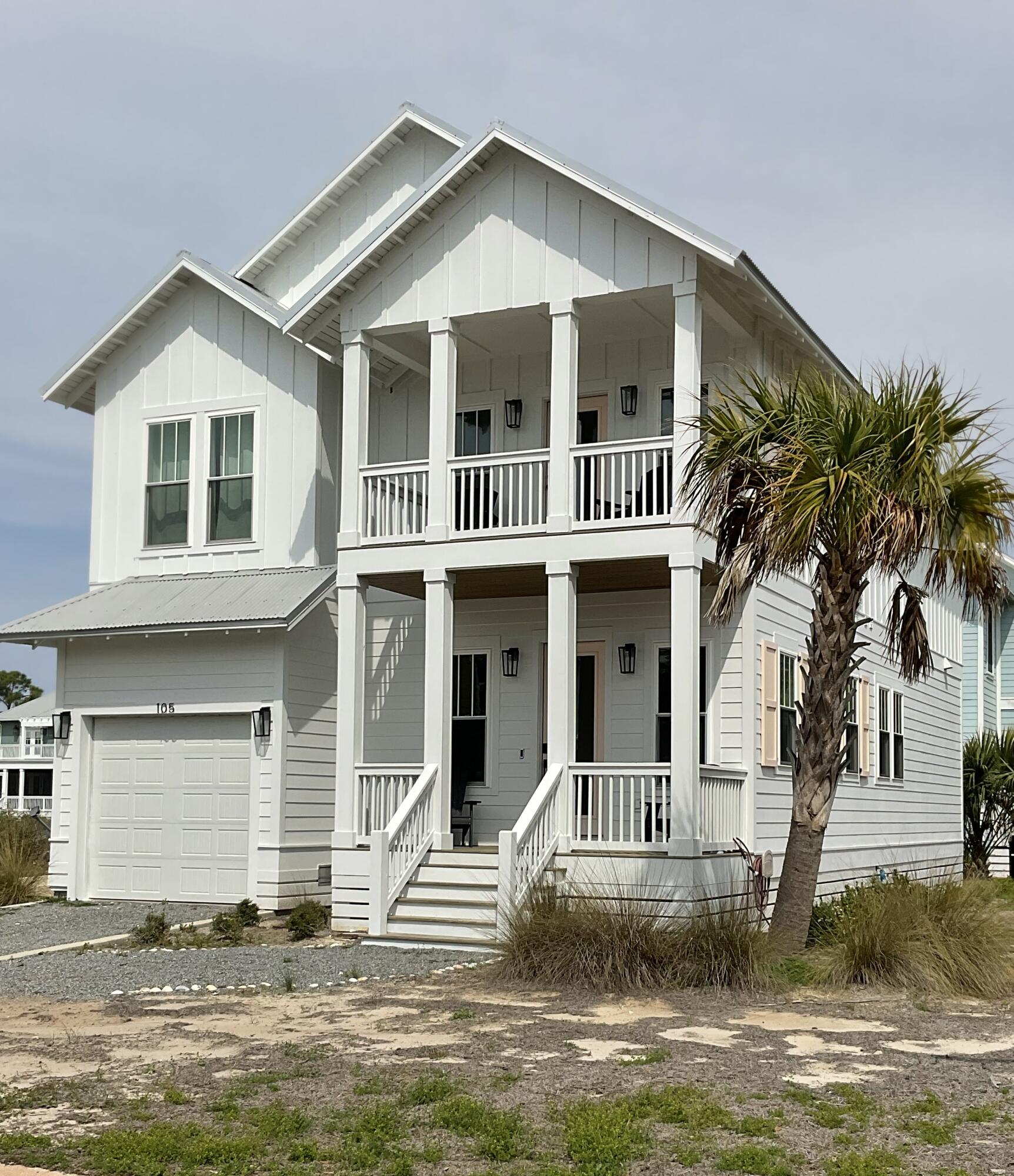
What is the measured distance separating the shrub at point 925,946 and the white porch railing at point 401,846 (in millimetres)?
4409

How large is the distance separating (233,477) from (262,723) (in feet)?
11.7

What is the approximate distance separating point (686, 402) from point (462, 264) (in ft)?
10.6

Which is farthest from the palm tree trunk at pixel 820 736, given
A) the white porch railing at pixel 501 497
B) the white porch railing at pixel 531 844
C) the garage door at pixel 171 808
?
the garage door at pixel 171 808

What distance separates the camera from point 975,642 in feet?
103

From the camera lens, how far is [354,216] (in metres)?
20.5

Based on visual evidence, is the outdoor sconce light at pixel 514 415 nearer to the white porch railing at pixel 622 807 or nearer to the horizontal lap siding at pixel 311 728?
the horizontal lap siding at pixel 311 728

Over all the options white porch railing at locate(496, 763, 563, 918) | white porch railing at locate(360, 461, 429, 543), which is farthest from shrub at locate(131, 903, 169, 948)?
white porch railing at locate(360, 461, 429, 543)

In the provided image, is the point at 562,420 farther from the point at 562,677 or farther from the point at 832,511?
the point at 832,511

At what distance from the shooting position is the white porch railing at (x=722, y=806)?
47.8 feet

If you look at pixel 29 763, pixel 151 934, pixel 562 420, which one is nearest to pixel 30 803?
pixel 29 763

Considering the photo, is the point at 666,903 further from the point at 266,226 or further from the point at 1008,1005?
the point at 266,226

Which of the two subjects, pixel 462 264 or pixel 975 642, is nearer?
pixel 462 264

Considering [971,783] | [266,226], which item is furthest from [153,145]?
[971,783]

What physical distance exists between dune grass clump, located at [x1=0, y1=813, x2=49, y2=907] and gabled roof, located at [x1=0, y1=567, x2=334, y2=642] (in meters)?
3.04
